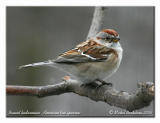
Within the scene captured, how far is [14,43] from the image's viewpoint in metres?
4.18

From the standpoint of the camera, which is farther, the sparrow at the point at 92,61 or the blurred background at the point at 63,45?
the blurred background at the point at 63,45

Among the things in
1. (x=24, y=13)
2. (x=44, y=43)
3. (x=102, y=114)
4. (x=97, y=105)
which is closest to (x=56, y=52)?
(x=44, y=43)

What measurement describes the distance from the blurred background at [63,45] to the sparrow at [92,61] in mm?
410

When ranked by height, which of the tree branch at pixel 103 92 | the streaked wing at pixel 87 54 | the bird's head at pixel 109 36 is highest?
the bird's head at pixel 109 36

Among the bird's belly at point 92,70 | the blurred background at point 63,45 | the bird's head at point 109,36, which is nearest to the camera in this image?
the bird's belly at point 92,70

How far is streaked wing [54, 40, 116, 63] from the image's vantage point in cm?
302

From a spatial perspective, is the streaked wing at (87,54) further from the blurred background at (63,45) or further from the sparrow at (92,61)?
the blurred background at (63,45)

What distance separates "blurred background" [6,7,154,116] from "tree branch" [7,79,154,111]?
29cm

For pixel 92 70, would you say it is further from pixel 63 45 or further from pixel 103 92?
pixel 63 45

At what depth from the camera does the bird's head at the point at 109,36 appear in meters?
3.12

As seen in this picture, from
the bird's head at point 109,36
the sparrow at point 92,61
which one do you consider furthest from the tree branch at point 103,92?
the bird's head at point 109,36

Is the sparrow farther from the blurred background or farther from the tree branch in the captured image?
the blurred background

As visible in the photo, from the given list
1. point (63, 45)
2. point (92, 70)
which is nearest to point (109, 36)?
point (92, 70)

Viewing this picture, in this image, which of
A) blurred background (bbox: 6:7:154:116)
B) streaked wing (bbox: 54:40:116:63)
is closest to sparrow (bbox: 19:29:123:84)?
streaked wing (bbox: 54:40:116:63)
